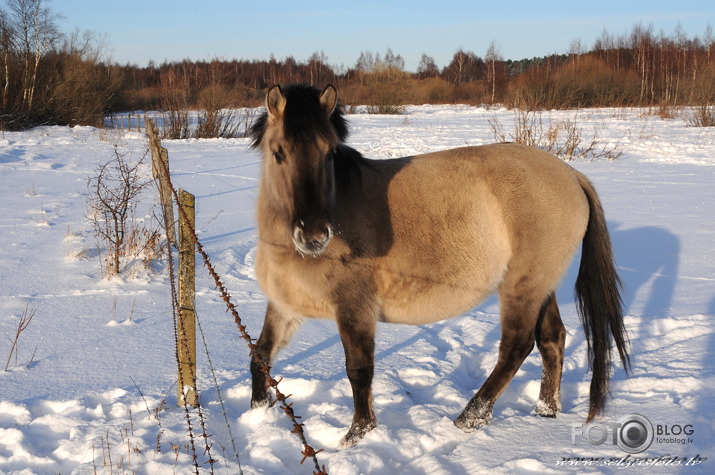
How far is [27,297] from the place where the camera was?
5.76 meters

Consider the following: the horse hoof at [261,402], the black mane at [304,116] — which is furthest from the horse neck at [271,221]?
the horse hoof at [261,402]

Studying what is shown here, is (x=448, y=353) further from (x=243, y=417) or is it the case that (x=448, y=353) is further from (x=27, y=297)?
(x=27, y=297)

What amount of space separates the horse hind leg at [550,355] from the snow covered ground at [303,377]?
14 cm

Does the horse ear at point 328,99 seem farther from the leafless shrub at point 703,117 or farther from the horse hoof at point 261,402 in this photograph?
the leafless shrub at point 703,117

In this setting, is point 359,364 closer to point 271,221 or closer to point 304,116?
point 271,221

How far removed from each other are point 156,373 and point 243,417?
992 millimetres

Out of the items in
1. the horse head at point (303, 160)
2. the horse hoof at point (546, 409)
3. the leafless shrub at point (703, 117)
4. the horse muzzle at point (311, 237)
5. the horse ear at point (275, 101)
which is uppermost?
the leafless shrub at point (703, 117)

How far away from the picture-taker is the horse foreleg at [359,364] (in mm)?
3574

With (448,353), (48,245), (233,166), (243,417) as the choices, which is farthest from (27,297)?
(233,166)

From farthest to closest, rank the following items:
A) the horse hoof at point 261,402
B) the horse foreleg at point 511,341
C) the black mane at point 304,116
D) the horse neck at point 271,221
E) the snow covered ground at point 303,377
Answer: the horse hoof at point 261,402
the horse foreleg at point 511,341
the horse neck at point 271,221
the snow covered ground at point 303,377
the black mane at point 304,116

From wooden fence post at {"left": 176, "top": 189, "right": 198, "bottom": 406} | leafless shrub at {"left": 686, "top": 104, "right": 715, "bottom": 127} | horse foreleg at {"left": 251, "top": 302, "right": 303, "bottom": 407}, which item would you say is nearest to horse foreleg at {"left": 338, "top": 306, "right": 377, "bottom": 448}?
horse foreleg at {"left": 251, "top": 302, "right": 303, "bottom": 407}

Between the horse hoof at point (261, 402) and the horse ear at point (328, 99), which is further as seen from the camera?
the horse hoof at point (261, 402)

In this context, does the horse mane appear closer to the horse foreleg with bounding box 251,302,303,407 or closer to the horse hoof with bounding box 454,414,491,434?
the horse foreleg with bounding box 251,302,303,407

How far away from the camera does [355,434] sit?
3.55 meters
